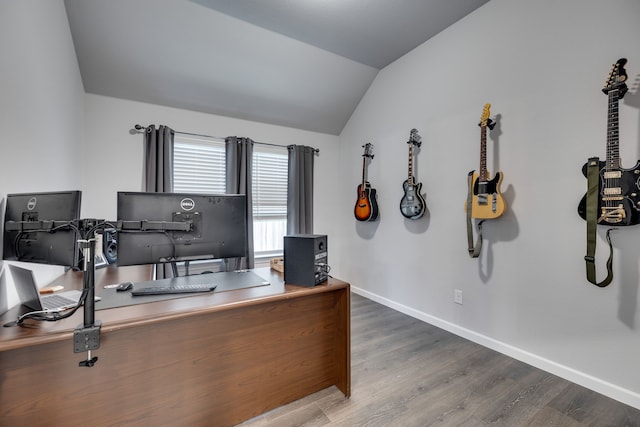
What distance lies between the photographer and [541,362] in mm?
2020

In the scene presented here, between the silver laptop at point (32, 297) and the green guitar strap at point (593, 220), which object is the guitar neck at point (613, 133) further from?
the silver laptop at point (32, 297)

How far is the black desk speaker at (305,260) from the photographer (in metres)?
1.58

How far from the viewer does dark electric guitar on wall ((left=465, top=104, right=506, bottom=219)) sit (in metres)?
2.16

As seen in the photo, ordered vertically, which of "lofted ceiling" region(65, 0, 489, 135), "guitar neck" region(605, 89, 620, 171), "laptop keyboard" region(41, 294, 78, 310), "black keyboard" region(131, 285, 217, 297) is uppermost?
"lofted ceiling" region(65, 0, 489, 135)

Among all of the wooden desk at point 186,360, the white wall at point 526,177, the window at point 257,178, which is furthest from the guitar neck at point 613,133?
the window at point 257,178

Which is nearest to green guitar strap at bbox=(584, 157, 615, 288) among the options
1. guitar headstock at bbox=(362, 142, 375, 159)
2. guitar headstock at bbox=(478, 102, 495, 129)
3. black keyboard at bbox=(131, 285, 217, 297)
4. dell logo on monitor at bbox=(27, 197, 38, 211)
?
guitar headstock at bbox=(478, 102, 495, 129)

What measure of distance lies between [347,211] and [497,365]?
248 cm

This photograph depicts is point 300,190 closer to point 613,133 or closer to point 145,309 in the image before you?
point 145,309

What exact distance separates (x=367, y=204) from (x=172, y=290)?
2.46 metres

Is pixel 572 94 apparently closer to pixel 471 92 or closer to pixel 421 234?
pixel 471 92

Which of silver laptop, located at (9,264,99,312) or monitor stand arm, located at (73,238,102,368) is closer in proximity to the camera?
monitor stand arm, located at (73,238,102,368)

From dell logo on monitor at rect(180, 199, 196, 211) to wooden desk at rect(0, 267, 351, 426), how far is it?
0.48 m

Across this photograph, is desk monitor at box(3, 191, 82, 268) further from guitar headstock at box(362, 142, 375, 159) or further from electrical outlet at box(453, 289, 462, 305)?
guitar headstock at box(362, 142, 375, 159)

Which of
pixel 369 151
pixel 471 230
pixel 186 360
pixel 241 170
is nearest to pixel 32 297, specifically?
pixel 186 360
